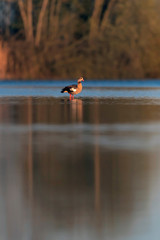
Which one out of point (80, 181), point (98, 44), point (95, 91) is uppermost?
point (98, 44)

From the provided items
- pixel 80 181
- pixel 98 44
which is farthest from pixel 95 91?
pixel 80 181

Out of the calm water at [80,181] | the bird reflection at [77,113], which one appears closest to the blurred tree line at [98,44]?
the bird reflection at [77,113]

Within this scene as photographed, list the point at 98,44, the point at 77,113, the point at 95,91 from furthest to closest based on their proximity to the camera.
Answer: the point at 98,44 → the point at 95,91 → the point at 77,113

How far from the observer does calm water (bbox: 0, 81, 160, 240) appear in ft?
22.5

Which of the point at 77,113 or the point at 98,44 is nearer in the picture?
the point at 77,113

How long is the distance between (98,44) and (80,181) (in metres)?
46.6

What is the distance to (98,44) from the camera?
2178 inches

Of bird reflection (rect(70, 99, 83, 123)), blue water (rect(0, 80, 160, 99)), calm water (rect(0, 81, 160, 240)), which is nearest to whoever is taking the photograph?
calm water (rect(0, 81, 160, 240))

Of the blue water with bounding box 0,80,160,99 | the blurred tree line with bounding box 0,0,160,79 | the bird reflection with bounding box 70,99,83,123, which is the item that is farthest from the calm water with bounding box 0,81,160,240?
the blurred tree line with bounding box 0,0,160,79

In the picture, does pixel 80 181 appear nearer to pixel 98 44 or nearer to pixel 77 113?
pixel 77 113

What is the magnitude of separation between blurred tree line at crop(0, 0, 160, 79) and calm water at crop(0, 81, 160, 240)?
121ft

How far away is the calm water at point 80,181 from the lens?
687cm

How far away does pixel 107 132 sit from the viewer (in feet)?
51.3

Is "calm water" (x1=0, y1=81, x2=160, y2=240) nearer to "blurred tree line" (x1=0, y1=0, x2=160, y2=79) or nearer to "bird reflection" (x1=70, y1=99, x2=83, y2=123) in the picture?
"bird reflection" (x1=70, y1=99, x2=83, y2=123)
